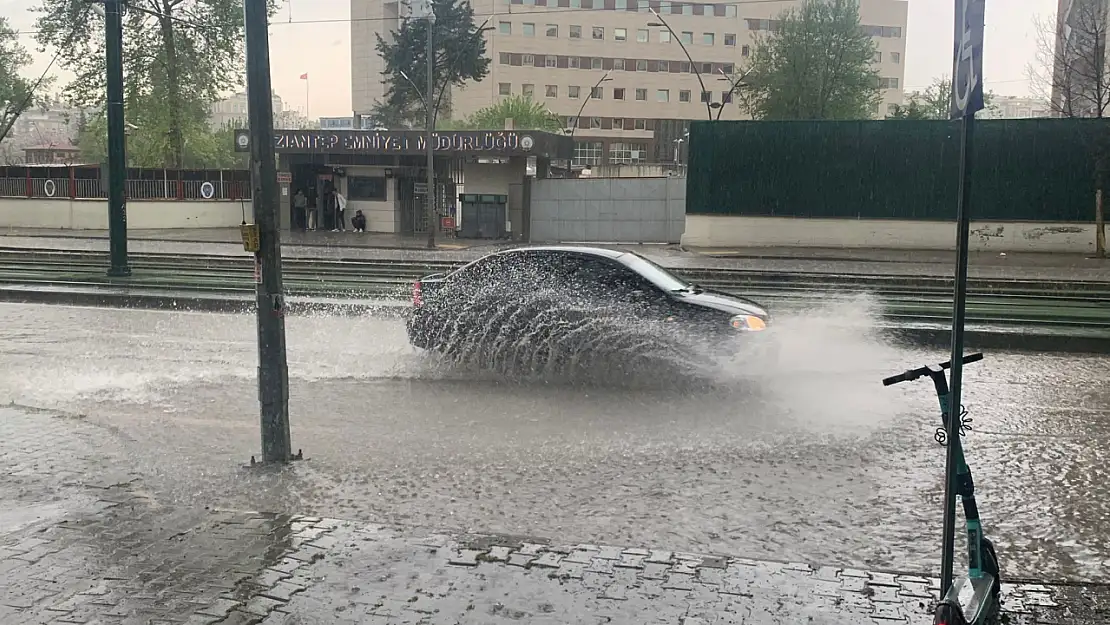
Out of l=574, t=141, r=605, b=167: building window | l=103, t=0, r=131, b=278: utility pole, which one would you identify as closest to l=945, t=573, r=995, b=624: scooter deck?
l=103, t=0, r=131, b=278: utility pole

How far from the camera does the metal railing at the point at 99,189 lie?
4331 centimetres

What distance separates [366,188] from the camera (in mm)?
42000

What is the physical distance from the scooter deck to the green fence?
28051 millimetres

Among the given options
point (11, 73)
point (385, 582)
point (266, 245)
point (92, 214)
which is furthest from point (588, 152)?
point (385, 582)

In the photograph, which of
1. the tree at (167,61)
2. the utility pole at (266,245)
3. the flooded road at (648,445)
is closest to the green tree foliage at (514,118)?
the tree at (167,61)

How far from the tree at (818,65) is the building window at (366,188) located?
29.4 m

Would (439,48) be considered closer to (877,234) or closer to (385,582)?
(877,234)

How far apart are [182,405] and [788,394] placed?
5.66m

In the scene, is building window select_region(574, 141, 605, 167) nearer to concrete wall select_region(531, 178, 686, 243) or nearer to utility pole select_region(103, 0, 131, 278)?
concrete wall select_region(531, 178, 686, 243)

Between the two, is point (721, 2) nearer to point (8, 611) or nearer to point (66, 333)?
point (66, 333)

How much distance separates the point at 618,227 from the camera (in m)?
37.8

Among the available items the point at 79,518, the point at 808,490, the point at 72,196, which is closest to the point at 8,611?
the point at 79,518

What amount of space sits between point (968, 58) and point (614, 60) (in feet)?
330

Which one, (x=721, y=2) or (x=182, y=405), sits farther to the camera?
(x=721, y=2)
